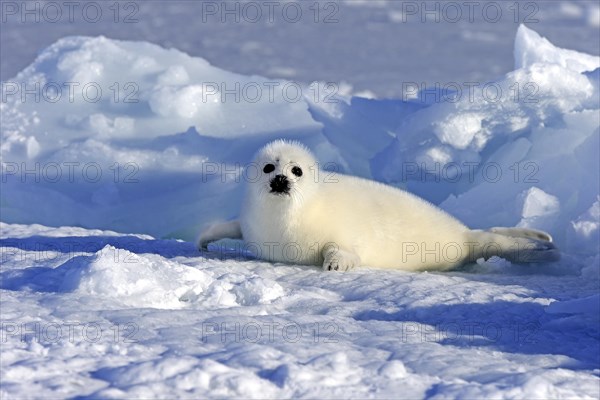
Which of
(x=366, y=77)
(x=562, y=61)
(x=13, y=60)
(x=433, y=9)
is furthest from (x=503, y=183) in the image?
(x=433, y=9)

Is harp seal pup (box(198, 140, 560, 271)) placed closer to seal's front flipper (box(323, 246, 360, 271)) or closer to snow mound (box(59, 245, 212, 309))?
seal's front flipper (box(323, 246, 360, 271))

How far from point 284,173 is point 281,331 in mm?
1292

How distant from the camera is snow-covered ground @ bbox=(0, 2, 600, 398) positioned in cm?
232

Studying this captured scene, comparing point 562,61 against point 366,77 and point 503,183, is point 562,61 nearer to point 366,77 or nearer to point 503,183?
point 503,183

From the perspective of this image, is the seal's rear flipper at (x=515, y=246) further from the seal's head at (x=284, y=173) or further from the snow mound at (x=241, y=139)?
the seal's head at (x=284, y=173)

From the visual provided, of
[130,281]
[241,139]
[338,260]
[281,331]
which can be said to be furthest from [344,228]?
[241,139]

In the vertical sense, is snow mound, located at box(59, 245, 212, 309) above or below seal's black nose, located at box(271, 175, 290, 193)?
below

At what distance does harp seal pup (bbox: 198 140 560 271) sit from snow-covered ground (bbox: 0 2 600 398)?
101 millimetres

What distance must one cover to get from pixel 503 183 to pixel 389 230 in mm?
1375

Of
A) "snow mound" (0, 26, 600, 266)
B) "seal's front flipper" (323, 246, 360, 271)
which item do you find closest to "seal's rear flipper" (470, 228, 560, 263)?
"snow mound" (0, 26, 600, 266)

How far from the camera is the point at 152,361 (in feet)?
7.48

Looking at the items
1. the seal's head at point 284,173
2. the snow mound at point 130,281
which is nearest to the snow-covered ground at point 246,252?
the snow mound at point 130,281

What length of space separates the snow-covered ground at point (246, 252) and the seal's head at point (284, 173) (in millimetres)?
302

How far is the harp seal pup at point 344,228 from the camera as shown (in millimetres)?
3975
